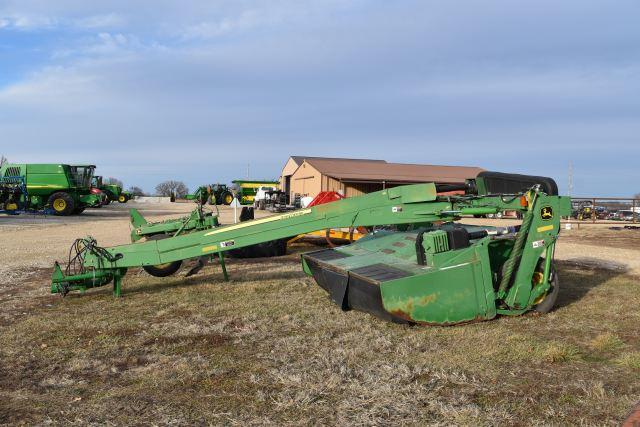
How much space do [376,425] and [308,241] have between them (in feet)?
33.2

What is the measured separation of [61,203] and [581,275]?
2494 cm

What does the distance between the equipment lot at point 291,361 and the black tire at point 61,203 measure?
20.8m

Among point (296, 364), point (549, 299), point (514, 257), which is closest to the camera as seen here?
point (296, 364)

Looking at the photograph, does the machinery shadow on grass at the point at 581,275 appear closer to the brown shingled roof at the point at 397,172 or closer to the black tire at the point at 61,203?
the brown shingled roof at the point at 397,172

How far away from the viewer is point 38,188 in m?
26.5

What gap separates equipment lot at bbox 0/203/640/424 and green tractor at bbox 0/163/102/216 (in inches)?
828

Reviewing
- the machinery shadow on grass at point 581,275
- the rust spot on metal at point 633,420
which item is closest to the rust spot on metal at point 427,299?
the machinery shadow on grass at point 581,275

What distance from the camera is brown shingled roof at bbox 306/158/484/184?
1356 inches

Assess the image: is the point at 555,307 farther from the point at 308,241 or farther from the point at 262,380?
the point at 308,241

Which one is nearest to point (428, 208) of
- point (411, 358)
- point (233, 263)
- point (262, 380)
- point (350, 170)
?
point (411, 358)

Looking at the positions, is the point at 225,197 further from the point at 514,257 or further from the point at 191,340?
the point at 514,257

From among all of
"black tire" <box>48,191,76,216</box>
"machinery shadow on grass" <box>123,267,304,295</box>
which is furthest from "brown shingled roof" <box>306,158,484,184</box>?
"machinery shadow on grass" <box>123,267,304,295</box>

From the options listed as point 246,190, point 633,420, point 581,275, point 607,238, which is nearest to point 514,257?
point 633,420

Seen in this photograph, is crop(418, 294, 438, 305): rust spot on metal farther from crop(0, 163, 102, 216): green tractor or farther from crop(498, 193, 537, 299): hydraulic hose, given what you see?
crop(0, 163, 102, 216): green tractor
